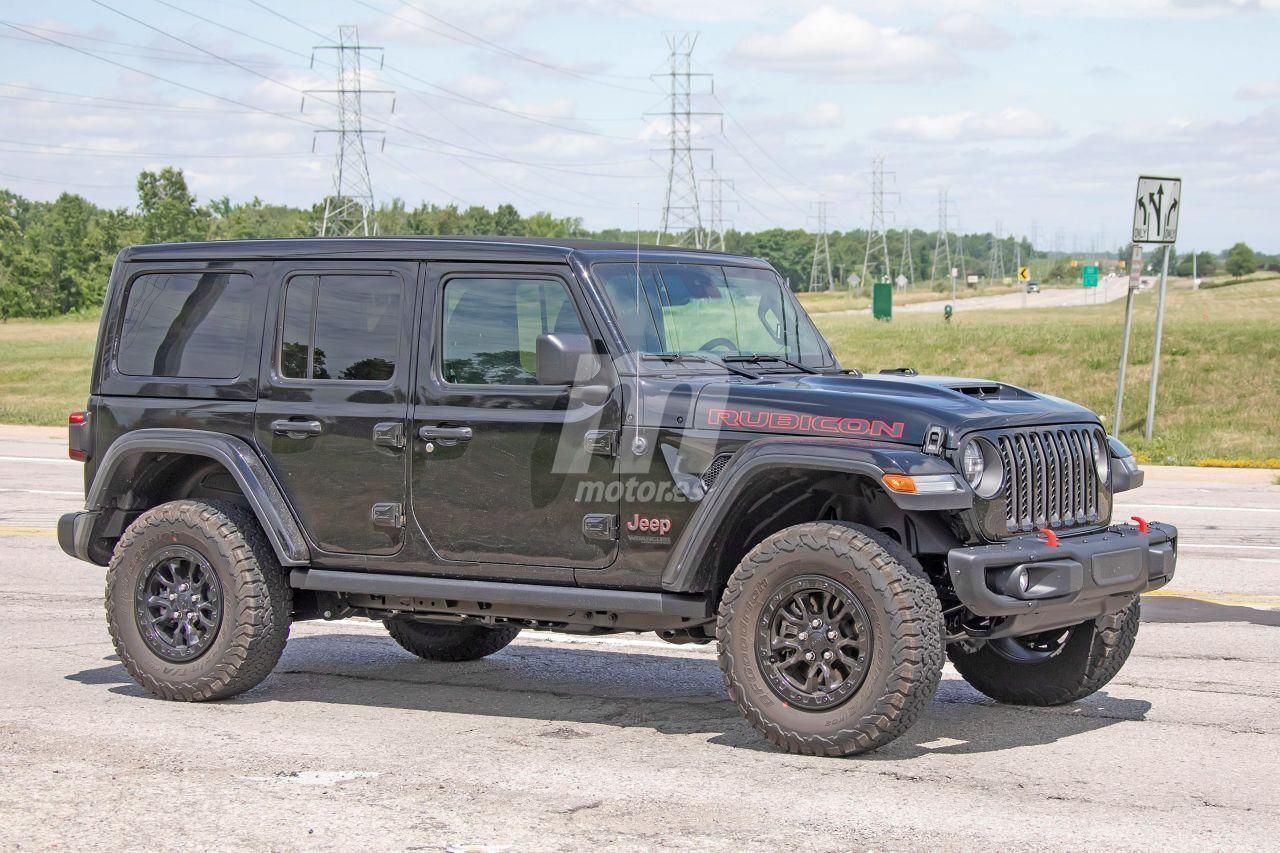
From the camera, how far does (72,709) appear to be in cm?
722

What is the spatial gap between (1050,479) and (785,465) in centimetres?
117

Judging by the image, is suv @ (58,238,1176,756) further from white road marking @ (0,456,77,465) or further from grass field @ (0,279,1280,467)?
grass field @ (0,279,1280,467)

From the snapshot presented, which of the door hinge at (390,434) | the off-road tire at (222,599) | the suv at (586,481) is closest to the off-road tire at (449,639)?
the suv at (586,481)

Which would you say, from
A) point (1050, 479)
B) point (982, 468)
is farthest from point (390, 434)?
point (1050, 479)

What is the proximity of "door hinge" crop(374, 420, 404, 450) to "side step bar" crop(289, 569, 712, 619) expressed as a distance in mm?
598

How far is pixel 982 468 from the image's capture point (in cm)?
607

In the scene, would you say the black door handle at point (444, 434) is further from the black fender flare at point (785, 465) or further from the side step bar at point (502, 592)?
the black fender flare at point (785, 465)

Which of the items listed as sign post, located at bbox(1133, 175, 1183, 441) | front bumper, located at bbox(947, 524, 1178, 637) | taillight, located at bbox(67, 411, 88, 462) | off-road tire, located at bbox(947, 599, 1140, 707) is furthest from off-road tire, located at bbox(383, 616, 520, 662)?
sign post, located at bbox(1133, 175, 1183, 441)

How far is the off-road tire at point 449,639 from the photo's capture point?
27.7ft

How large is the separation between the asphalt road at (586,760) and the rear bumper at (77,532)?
2.21ft

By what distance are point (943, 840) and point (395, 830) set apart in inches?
71.1

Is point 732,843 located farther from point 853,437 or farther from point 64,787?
point 64,787

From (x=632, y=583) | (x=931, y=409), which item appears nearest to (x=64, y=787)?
(x=632, y=583)

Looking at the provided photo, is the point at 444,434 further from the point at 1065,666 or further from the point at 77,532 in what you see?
the point at 1065,666
